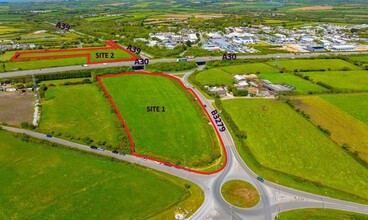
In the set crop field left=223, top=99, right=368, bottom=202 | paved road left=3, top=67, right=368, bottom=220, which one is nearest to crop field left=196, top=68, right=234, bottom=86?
crop field left=223, top=99, right=368, bottom=202

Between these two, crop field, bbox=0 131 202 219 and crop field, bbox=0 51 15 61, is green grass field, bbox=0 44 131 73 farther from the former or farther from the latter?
crop field, bbox=0 131 202 219

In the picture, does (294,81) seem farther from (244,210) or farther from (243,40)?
(243,40)

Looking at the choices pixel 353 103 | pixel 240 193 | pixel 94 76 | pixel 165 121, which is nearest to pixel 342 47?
pixel 353 103

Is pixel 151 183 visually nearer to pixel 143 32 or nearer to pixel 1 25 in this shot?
pixel 143 32

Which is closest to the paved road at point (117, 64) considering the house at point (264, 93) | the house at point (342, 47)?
the house at point (342, 47)

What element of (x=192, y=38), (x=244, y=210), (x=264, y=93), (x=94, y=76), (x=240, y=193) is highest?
(x=192, y=38)

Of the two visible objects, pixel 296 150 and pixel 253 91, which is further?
pixel 253 91

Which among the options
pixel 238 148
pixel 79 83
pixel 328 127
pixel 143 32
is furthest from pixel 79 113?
pixel 143 32
